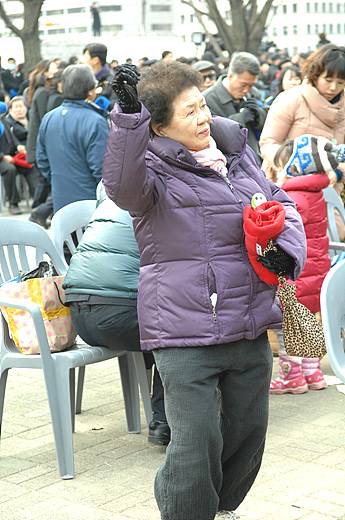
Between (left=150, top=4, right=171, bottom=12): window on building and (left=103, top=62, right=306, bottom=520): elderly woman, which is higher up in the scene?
(left=150, top=4, right=171, bottom=12): window on building

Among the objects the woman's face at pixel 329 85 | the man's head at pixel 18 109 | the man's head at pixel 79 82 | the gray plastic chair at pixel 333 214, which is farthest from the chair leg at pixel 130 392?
the man's head at pixel 18 109

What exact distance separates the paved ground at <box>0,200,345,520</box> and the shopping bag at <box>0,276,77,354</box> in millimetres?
563

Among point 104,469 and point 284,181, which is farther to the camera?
point 284,181

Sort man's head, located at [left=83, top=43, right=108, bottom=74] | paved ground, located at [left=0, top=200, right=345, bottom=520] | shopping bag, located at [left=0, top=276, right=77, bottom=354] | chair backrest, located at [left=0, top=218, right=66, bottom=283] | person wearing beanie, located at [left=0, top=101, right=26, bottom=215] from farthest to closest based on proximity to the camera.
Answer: person wearing beanie, located at [left=0, top=101, right=26, bottom=215] → man's head, located at [left=83, top=43, right=108, bottom=74] → chair backrest, located at [left=0, top=218, right=66, bottom=283] → shopping bag, located at [left=0, top=276, right=77, bottom=354] → paved ground, located at [left=0, top=200, right=345, bottom=520]

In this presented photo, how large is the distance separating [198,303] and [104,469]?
1.42m

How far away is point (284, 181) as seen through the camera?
4.98 metres

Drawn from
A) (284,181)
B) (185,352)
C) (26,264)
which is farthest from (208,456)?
(284,181)

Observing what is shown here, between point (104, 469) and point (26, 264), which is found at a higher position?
point (26, 264)

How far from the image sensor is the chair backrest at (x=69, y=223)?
15.7 ft

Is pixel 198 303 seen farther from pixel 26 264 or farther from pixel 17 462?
pixel 26 264

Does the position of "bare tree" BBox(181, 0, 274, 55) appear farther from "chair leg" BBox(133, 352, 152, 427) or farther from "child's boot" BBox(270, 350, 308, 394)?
"chair leg" BBox(133, 352, 152, 427)

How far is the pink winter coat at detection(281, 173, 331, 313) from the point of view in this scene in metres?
4.71

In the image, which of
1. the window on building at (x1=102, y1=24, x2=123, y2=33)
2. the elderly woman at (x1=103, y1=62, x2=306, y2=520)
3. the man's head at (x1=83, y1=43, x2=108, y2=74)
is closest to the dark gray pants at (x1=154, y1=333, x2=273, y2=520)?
the elderly woman at (x1=103, y1=62, x2=306, y2=520)

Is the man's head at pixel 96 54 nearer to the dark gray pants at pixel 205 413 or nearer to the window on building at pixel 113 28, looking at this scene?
the dark gray pants at pixel 205 413
